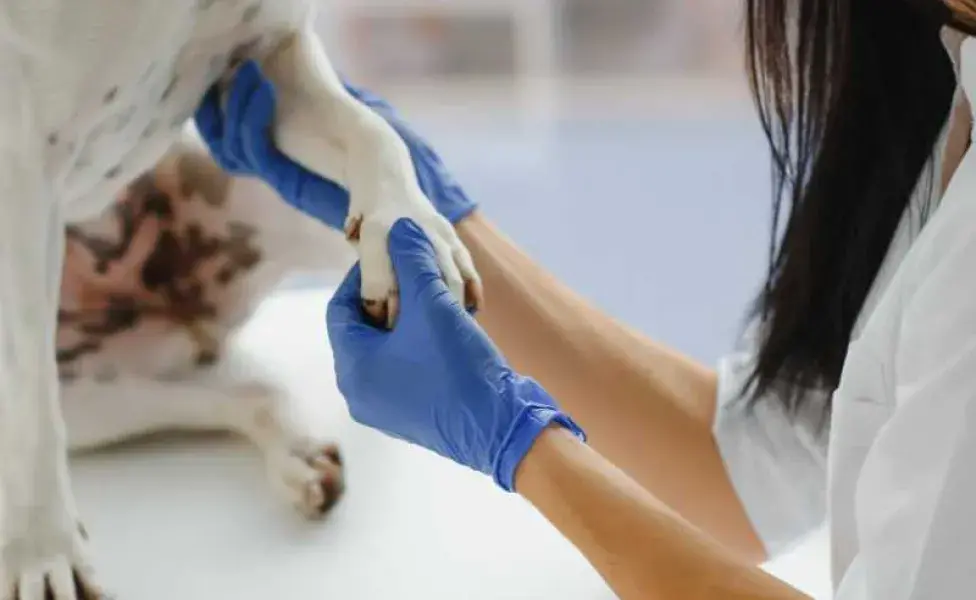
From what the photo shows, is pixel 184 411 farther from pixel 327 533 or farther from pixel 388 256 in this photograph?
pixel 388 256

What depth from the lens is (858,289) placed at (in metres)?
0.94

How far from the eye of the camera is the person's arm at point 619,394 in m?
1.01

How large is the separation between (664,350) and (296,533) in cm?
37

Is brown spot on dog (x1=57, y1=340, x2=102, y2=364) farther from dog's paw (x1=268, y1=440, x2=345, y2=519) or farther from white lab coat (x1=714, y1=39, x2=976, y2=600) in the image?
white lab coat (x1=714, y1=39, x2=976, y2=600)

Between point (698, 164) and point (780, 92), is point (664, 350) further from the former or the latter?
point (698, 164)

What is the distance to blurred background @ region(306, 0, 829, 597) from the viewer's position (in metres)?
2.08

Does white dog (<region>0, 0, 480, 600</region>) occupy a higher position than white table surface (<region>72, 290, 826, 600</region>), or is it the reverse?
white dog (<region>0, 0, 480, 600</region>)

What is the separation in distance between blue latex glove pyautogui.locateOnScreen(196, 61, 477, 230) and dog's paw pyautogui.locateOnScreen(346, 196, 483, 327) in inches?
4.5

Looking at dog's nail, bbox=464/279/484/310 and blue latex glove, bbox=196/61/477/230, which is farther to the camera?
blue latex glove, bbox=196/61/477/230

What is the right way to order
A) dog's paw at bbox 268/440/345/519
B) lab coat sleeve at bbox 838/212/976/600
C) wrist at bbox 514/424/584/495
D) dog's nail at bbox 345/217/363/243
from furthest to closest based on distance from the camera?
dog's paw at bbox 268/440/345/519 < dog's nail at bbox 345/217/363/243 < wrist at bbox 514/424/584/495 < lab coat sleeve at bbox 838/212/976/600

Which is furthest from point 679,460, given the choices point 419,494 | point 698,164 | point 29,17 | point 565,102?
point 565,102

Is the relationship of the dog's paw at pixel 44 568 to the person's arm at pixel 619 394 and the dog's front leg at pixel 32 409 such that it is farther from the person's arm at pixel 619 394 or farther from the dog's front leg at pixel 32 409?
the person's arm at pixel 619 394

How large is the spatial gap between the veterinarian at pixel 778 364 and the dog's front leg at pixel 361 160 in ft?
0.06

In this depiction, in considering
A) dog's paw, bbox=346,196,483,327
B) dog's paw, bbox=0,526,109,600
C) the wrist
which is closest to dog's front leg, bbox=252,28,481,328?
dog's paw, bbox=346,196,483,327
